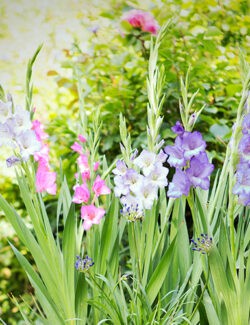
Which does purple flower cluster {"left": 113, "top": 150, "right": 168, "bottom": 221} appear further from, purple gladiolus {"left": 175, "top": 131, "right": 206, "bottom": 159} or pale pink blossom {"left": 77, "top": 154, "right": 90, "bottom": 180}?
pale pink blossom {"left": 77, "top": 154, "right": 90, "bottom": 180}

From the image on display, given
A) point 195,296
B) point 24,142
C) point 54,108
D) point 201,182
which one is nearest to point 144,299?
point 195,296

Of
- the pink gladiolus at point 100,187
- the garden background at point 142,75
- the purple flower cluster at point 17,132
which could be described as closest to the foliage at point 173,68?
the garden background at point 142,75

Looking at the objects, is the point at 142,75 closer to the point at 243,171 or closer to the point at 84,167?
the point at 84,167

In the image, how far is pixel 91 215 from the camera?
133 cm

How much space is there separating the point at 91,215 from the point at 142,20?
917 mm

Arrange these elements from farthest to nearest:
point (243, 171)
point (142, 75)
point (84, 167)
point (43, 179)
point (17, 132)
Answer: point (142, 75), point (84, 167), point (43, 179), point (17, 132), point (243, 171)

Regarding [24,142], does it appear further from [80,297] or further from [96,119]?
[80,297]

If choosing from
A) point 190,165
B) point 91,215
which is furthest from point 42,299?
point 190,165

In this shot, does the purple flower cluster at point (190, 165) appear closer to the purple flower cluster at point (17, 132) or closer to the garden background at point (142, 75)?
the purple flower cluster at point (17, 132)

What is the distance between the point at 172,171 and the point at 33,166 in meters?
0.88

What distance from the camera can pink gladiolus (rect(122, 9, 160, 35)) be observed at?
1954 millimetres

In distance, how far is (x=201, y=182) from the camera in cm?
104

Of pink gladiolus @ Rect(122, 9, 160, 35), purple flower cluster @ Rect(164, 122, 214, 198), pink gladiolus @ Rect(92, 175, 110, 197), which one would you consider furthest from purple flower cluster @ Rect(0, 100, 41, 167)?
pink gladiolus @ Rect(122, 9, 160, 35)

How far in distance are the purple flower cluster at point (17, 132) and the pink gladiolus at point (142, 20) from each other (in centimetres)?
89
